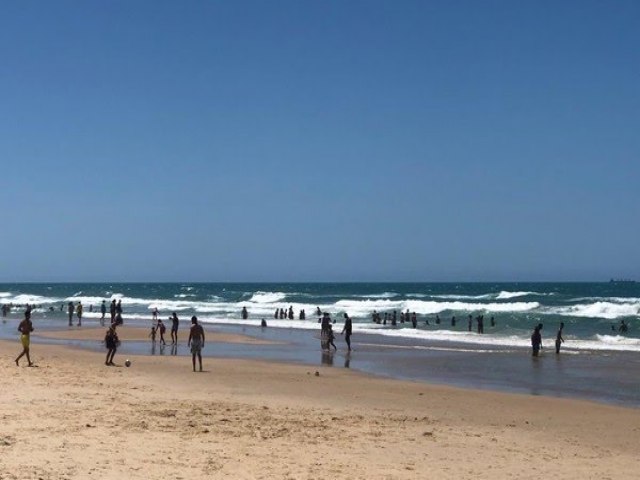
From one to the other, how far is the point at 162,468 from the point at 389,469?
9.28ft

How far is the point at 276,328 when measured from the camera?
2044 inches

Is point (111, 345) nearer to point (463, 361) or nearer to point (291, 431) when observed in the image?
point (291, 431)

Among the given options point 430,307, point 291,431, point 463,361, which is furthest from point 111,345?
point 430,307

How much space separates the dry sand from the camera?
32.4 feet

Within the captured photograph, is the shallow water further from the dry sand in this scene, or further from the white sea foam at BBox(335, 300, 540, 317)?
the white sea foam at BBox(335, 300, 540, 317)

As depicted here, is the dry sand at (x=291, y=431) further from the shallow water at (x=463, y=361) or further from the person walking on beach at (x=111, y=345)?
the person walking on beach at (x=111, y=345)

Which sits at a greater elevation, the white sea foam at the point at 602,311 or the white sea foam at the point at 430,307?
the white sea foam at the point at 602,311

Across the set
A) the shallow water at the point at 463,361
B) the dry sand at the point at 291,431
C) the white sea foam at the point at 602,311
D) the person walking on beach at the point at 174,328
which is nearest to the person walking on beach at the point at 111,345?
the dry sand at the point at 291,431

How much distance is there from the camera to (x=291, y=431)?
40.9 ft

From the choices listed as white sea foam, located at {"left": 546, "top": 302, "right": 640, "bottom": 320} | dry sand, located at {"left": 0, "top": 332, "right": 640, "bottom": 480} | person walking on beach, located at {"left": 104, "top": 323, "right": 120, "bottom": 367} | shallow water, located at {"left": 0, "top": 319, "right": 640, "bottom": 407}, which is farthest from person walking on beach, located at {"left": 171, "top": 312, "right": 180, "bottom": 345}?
white sea foam, located at {"left": 546, "top": 302, "right": 640, "bottom": 320}

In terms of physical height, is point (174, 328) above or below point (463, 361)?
above

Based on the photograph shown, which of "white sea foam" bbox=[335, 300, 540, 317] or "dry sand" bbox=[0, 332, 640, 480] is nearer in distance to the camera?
"dry sand" bbox=[0, 332, 640, 480]

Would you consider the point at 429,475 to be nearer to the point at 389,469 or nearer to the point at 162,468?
the point at 389,469

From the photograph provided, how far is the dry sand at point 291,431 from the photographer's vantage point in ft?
32.4
